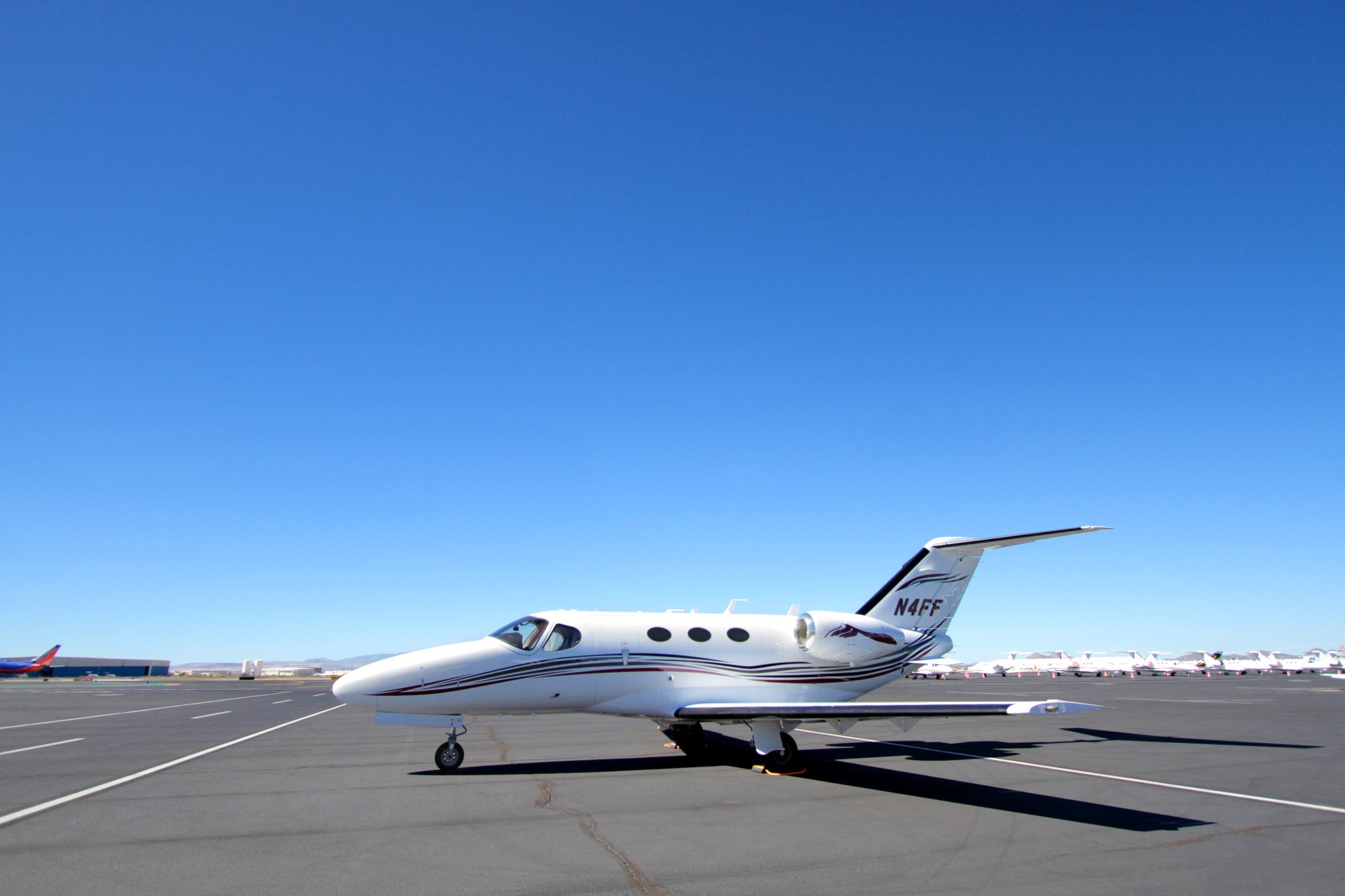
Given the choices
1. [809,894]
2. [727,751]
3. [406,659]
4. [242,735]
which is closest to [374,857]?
[809,894]

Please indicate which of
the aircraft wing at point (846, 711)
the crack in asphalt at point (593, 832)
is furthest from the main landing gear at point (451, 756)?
the aircraft wing at point (846, 711)

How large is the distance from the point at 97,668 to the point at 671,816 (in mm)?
174339

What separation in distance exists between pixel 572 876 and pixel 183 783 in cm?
826

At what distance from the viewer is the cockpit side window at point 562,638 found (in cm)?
1371

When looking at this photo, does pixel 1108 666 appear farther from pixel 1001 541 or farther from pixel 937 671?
pixel 1001 541

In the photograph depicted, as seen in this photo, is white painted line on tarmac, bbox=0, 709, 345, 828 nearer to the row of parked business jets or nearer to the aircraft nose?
the aircraft nose

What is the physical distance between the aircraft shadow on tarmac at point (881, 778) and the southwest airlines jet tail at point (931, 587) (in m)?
2.73

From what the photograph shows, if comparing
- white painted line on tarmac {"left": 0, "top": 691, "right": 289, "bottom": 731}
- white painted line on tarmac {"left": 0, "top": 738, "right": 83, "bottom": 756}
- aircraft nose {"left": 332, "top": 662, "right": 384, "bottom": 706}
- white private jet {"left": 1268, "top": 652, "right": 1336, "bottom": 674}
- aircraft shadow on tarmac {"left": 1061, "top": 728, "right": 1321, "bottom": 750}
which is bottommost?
aircraft shadow on tarmac {"left": 1061, "top": 728, "right": 1321, "bottom": 750}

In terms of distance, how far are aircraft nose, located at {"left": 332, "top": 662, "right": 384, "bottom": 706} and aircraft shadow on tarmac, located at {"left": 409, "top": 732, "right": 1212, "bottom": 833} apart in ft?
4.82

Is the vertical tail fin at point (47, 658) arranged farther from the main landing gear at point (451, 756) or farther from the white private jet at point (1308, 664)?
the white private jet at point (1308, 664)

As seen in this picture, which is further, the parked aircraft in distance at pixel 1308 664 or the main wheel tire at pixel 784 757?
the parked aircraft in distance at pixel 1308 664

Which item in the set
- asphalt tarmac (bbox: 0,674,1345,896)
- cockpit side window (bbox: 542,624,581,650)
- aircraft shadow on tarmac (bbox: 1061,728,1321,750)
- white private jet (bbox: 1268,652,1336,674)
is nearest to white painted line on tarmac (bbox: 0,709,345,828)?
asphalt tarmac (bbox: 0,674,1345,896)

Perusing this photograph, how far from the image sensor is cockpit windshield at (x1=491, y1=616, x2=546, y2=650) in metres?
13.7

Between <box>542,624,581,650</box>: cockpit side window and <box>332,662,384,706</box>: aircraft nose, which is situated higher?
<box>542,624,581,650</box>: cockpit side window
